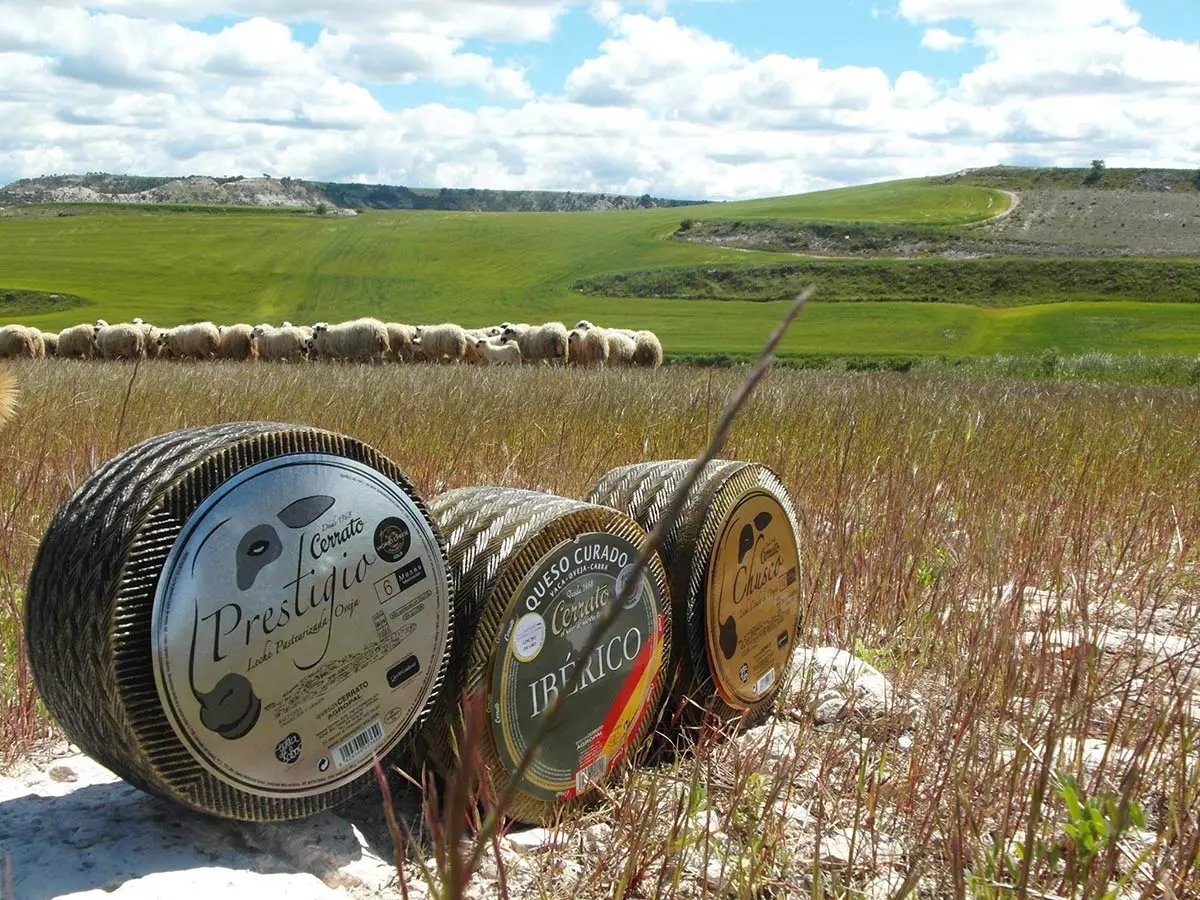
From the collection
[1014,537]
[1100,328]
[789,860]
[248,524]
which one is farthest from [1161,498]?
[1100,328]

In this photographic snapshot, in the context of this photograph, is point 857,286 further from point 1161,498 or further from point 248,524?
point 248,524

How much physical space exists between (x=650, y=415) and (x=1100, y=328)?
137 ft

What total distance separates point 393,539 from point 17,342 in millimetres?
27260

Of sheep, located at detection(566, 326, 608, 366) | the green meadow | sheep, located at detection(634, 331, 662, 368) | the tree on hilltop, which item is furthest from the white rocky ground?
the tree on hilltop

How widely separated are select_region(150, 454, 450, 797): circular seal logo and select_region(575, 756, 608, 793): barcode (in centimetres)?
47

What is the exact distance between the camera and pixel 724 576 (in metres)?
3.00

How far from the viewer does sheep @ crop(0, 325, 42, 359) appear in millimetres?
25578

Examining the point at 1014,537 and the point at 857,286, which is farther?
the point at 857,286

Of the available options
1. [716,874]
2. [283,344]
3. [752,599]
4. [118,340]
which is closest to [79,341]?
[118,340]

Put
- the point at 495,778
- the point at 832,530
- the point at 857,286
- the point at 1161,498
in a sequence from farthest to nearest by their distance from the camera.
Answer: the point at 857,286
the point at 1161,498
the point at 832,530
the point at 495,778

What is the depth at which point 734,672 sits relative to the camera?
3018 millimetres

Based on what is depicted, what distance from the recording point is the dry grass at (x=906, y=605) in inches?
83.2

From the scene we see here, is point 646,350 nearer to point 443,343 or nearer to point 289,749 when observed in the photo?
point 443,343

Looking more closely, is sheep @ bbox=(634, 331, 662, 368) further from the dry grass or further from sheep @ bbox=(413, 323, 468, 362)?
the dry grass
